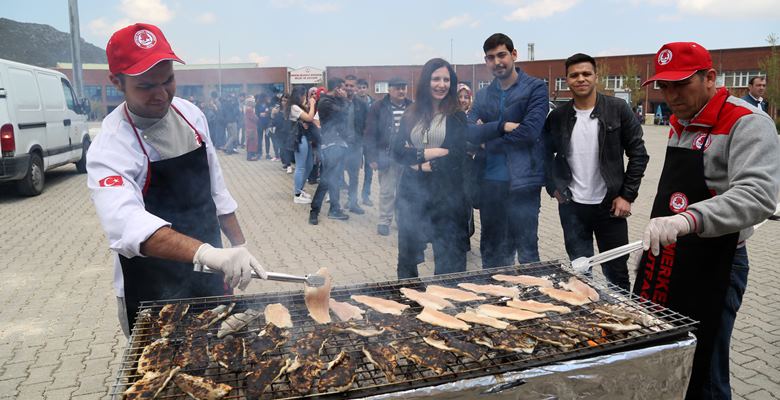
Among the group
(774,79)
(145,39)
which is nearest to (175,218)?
(145,39)

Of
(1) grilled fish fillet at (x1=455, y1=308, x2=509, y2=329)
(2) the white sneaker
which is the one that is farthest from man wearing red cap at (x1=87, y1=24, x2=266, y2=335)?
(2) the white sneaker

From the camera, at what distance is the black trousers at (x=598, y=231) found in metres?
3.91

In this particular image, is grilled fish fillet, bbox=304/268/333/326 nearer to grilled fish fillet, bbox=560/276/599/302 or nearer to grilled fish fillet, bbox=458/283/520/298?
grilled fish fillet, bbox=458/283/520/298

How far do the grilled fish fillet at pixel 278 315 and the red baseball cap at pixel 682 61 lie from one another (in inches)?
83.0

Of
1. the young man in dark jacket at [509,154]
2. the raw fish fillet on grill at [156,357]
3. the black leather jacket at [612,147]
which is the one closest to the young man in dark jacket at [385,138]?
the young man in dark jacket at [509,154]

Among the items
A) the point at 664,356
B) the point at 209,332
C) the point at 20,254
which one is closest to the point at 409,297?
the point at 209,332

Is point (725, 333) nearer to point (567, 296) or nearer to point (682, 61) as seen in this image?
point (567, 296)

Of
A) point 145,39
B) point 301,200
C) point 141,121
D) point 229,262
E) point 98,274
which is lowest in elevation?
point 98,274

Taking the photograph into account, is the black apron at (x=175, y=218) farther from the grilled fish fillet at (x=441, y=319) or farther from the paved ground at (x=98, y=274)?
the paved ground at (x=98, y=274)

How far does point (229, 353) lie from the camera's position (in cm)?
218

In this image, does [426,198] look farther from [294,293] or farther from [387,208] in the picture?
[387,208]

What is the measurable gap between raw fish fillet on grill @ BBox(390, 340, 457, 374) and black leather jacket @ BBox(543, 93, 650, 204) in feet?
7.59

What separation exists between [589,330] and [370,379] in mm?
998

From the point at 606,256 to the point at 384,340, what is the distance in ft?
3.92
